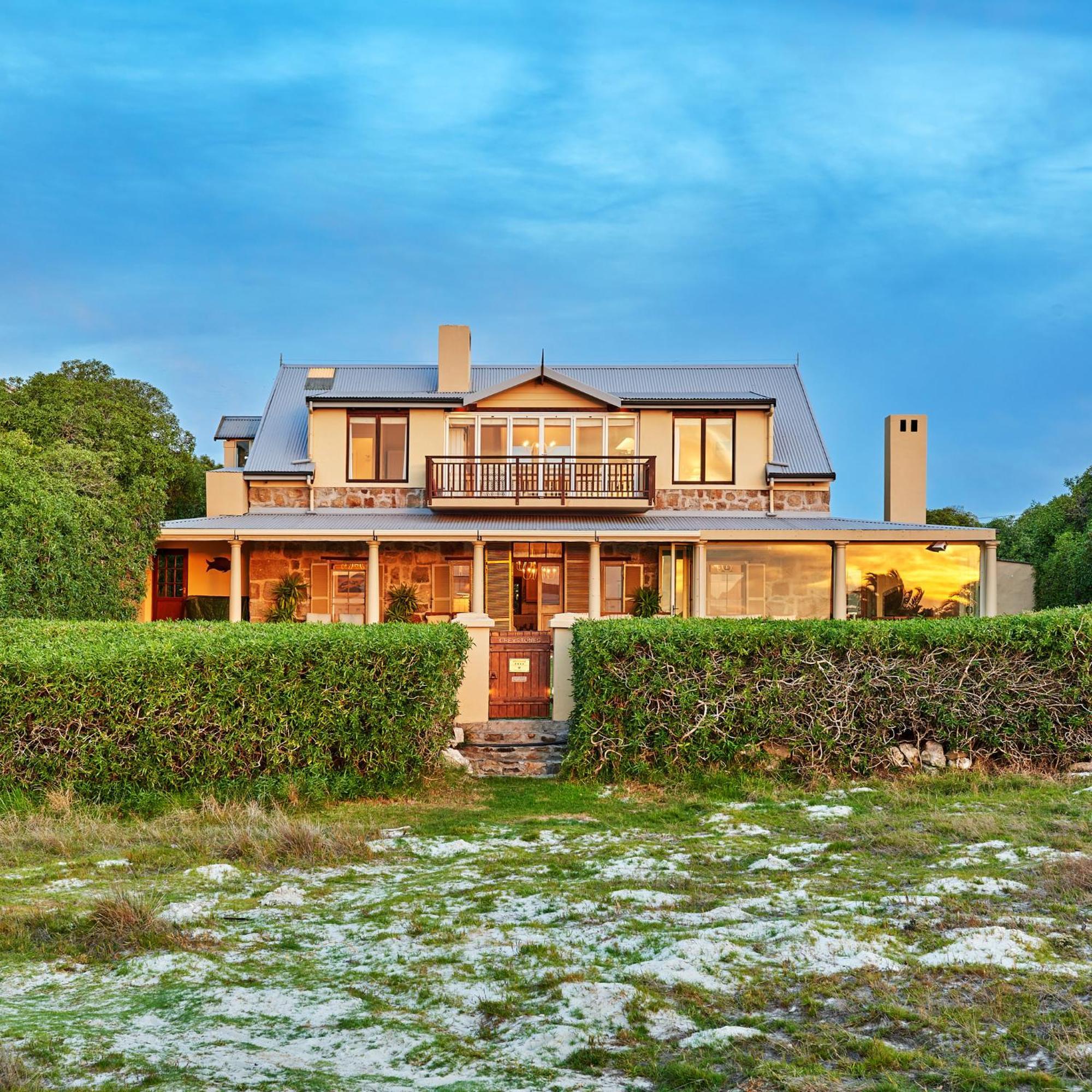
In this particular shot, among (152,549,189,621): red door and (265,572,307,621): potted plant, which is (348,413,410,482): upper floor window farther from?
(152,549,189,621): red door

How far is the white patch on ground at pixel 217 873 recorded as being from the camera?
5.57 m

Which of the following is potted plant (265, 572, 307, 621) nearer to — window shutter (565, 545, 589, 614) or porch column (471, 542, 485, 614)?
porch column (471, 542, 485, 614)

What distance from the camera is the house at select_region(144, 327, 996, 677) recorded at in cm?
2047

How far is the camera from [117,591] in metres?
14.2

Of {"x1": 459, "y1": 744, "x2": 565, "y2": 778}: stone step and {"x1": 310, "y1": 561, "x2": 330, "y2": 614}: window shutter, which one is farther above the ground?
{"x1": 310, "y1": 561, "x2": 330, "y2": 614}: window shutter

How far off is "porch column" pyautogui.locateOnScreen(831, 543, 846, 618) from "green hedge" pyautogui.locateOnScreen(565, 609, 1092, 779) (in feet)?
31.8

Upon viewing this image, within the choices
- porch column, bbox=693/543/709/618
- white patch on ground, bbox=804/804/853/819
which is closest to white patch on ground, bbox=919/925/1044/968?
white patch on ground, bbox=804/804/853/819

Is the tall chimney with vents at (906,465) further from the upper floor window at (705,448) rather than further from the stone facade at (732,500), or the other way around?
the upper floor window at (705,448)

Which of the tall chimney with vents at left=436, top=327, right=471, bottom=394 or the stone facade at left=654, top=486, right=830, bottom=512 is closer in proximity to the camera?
the stone facade at left=654, top=486, right=830, bottom=512

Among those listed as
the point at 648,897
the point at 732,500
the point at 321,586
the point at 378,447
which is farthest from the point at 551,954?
the point at 378,447

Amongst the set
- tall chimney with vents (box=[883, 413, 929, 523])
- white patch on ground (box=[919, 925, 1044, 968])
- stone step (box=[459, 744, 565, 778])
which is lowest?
stone step (box=[459, 744, 565, 778])

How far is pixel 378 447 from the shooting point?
21.7 meters

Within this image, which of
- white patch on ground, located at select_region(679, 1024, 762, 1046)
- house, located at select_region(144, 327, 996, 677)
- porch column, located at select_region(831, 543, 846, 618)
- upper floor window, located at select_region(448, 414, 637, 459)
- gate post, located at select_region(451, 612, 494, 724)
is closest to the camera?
white patch on ground, located at select_region(679, 1024, 762, 1046)

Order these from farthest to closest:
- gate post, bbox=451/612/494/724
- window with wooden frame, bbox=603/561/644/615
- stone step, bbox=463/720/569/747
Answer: window with wooden frame, bbox=603/561/644/615, gate post, bbox=451/612/494/724, stone step, bbox=463/720/569/747
